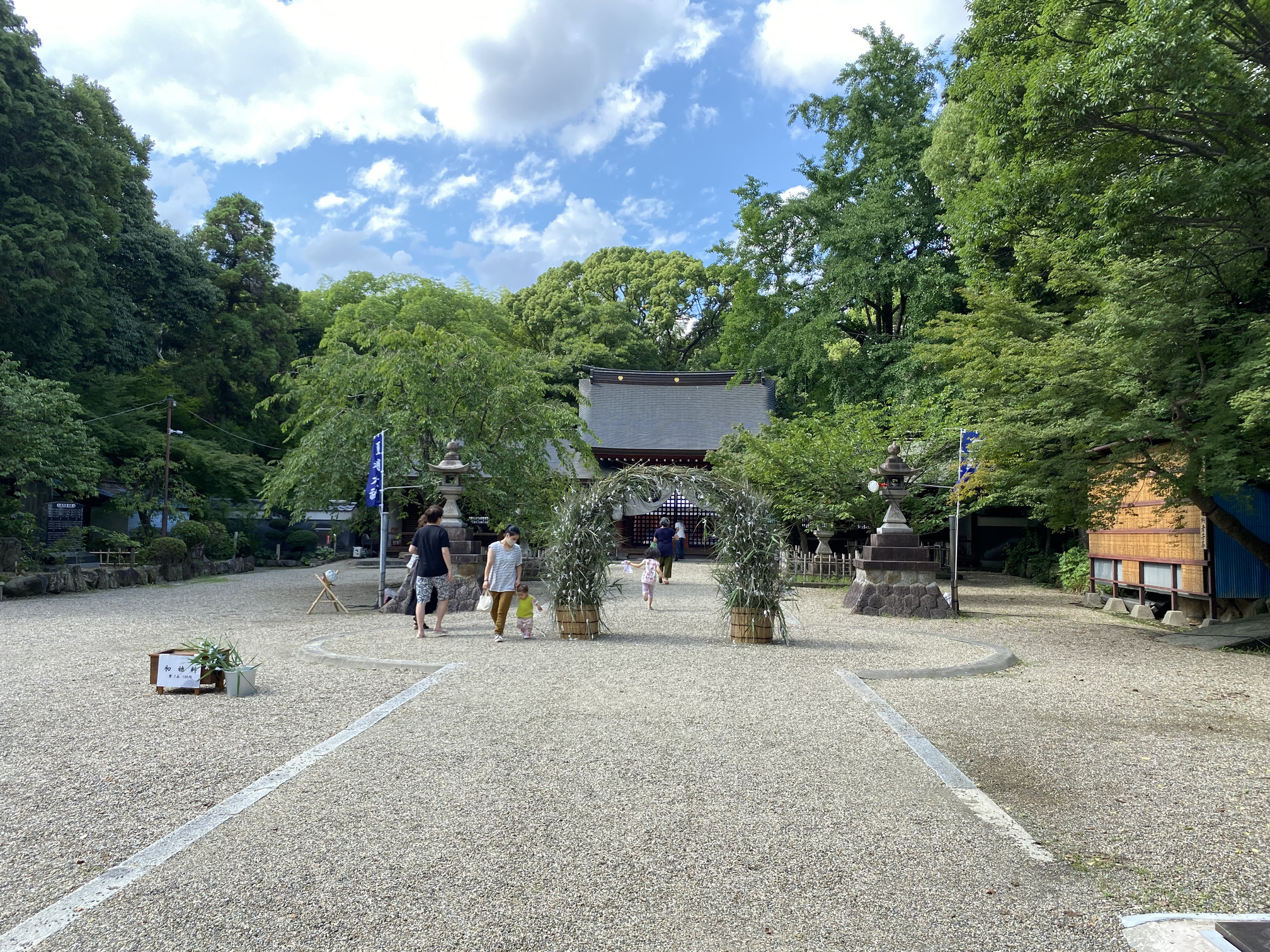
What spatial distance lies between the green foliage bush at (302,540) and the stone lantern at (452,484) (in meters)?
16.2

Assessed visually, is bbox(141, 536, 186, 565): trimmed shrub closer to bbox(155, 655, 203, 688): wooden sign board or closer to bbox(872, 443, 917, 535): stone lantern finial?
bbox(155, 655, 203, 688): wooden sign board

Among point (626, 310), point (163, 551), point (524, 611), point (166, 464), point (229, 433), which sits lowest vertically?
point (524, 611)

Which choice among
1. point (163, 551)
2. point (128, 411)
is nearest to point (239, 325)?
point (128, 411)

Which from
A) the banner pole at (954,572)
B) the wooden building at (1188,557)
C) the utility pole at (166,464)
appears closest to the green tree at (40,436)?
the utility pole at (166,464)

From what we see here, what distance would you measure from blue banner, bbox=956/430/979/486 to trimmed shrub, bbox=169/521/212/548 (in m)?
18.6

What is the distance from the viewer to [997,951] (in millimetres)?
2799

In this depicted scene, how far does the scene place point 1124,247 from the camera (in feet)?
29.3

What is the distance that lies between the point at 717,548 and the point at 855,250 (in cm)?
1621

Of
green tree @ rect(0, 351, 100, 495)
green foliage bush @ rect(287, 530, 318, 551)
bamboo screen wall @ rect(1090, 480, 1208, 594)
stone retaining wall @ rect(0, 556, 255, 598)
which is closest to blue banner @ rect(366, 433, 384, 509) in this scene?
green tree @ rect(0, 351, 100, 495)

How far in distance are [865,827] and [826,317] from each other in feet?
70.3

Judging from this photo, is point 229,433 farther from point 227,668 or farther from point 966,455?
point 966,455

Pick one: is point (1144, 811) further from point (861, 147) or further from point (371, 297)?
point (371, 297)

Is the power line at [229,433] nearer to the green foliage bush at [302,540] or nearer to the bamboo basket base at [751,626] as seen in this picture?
the green foliage bush at [302,540]

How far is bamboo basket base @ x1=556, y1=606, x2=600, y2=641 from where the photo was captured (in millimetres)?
10023
